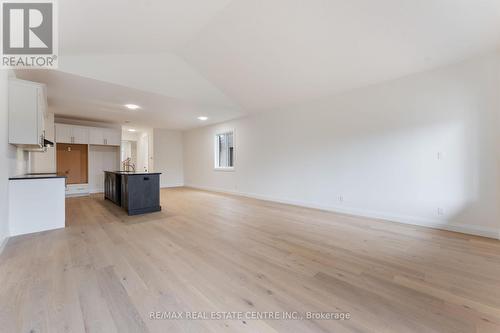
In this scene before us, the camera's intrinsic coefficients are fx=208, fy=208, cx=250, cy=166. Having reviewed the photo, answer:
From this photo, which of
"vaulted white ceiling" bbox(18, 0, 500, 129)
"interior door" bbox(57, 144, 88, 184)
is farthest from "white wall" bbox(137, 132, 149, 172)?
"vaulted white ceiling" bbox(18, 0, 500, 129)

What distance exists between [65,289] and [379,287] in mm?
2577

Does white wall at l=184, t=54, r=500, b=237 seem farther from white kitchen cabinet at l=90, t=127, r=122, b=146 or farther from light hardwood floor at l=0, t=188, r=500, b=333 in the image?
white kitchen cabinet at l=90, t=127, r=122, b=146

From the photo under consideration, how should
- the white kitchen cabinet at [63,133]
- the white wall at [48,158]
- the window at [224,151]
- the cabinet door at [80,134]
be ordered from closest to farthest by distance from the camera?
the white wall at [48,158], the white kitchen cabinet at [63,133], the cabinet door at [80,134], the window at [224,151]

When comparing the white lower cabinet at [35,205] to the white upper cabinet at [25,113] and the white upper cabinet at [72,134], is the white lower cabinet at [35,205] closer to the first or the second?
the white upper cabinet at [25,113]

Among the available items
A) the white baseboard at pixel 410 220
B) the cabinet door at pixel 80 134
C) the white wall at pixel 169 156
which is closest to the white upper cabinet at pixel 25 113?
the cabinet door at pixel 80 134

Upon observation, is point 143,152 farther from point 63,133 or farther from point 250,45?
point 250,45

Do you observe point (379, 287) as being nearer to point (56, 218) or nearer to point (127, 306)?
point (127, 306)

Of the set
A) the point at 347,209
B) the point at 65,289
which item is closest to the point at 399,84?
the point at 347,209

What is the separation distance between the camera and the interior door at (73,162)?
634cm

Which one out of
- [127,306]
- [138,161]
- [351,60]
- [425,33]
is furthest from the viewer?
[138,161]

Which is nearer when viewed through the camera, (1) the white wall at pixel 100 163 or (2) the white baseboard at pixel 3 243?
(2) the white baseboard at pixel 3 243

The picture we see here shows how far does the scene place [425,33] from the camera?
104 inches

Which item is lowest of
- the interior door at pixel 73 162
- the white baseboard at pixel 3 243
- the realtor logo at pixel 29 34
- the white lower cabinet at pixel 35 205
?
the white baseboard at pixel 3 243

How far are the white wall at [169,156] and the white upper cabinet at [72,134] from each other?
2.35m
